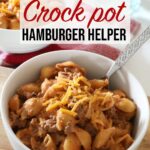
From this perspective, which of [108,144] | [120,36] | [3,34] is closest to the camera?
[108,144]

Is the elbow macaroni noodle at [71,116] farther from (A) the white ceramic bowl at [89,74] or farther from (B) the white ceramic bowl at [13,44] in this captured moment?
(B) the white ceramic bowl at [13,44]

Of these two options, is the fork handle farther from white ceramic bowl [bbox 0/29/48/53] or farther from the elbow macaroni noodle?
white ceramic bowl [bbox 0/29/48/53]

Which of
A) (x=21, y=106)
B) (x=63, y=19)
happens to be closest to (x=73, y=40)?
(x=63, y=19)

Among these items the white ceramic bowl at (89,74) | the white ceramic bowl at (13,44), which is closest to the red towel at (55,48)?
the white ceramic bowl at (13,44)

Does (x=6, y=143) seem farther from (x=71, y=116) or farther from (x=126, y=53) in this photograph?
(x=126, y=53)

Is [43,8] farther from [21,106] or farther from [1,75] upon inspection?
[21,106]

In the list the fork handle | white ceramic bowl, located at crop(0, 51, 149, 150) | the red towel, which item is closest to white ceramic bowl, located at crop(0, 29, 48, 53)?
the red towel
